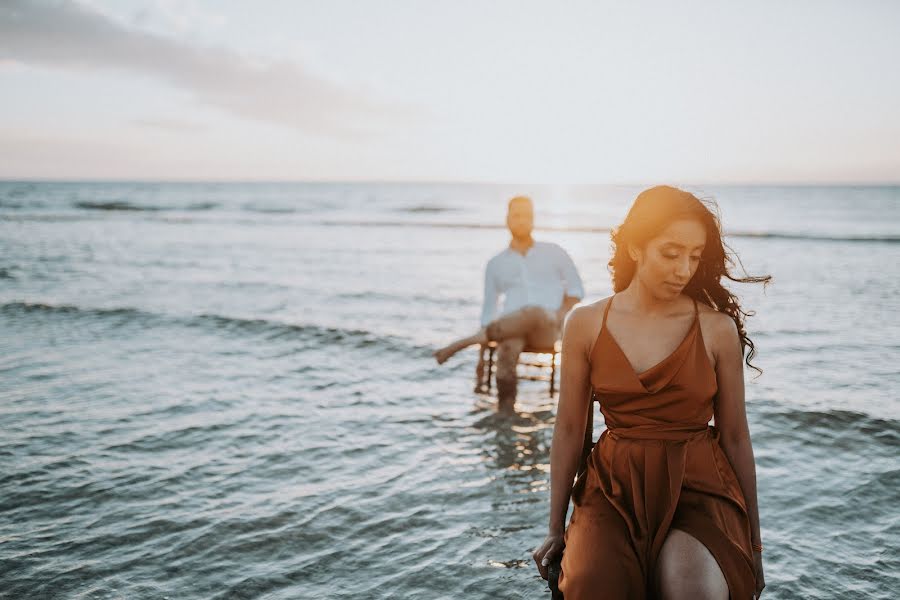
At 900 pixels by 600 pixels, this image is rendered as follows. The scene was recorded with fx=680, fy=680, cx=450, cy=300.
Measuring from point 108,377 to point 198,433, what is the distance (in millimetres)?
2743

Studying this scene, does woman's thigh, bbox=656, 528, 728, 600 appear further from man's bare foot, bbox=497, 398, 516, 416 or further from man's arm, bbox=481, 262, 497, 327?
man's arm, bbox=481, 262, 497, 327

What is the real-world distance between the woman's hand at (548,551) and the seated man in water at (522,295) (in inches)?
175

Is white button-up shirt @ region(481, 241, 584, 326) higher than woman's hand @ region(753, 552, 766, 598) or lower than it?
higher

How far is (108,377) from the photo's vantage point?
889cm

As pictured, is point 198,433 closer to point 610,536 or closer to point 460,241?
point 610,536

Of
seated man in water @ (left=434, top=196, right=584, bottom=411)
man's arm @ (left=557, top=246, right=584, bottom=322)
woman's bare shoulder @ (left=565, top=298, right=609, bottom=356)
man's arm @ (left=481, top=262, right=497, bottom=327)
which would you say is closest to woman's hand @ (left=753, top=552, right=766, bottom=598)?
woman's bare shoulder @ (left=565, top=298, right=609, bottom=356)

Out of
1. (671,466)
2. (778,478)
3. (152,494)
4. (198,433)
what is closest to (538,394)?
(778,478)

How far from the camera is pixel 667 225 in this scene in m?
2.83

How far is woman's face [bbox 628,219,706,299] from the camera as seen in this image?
2834mm

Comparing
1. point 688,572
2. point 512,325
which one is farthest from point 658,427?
point 512,325

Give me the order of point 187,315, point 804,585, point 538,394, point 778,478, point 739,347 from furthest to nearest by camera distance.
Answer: point 187,315, point 538,394, point 778,478, point 804,585, point 739,347

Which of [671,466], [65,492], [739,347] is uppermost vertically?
[739,347]

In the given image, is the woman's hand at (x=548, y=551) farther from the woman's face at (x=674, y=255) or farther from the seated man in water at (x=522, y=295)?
the seated man in water at (x=522, y=295)

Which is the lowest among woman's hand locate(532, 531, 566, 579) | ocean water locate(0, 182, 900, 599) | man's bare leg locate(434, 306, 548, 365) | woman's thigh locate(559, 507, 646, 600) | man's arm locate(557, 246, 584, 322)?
ocean water locate(0, 182, 900, 599)
